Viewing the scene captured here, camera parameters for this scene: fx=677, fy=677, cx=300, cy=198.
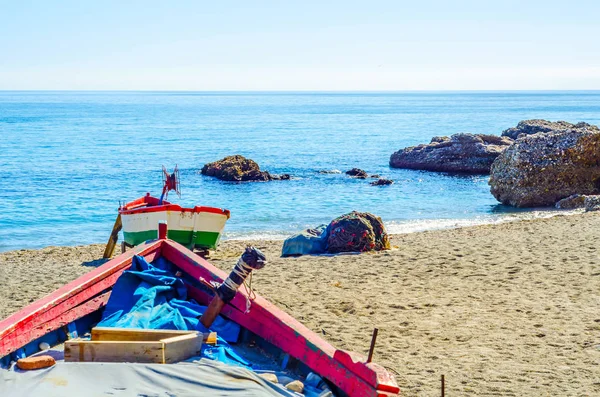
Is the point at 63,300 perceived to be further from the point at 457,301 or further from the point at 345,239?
the point at 345,239

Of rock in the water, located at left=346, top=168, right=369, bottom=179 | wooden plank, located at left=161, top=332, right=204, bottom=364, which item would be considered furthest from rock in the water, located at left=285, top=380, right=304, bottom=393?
rock in the water, located at left=346, top=168, right=369, bottom=179

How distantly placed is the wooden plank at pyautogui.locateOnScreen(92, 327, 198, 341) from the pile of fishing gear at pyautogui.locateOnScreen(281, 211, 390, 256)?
8.90m

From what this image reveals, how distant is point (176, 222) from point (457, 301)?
6706 mm

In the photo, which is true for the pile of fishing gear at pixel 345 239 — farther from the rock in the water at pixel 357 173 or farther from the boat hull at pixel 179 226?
the rock in the water at pixel 357 173

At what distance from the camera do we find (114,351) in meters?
5.66

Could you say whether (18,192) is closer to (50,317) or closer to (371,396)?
(50,317)

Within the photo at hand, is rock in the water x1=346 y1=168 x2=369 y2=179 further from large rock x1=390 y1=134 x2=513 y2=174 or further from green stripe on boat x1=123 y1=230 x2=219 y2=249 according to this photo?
green stripe on boat x1=123 y1=230 x2=219 y2=249

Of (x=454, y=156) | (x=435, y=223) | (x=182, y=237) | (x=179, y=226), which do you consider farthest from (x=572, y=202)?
(x=454, y=156)

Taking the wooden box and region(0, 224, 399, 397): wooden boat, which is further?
the wooden box

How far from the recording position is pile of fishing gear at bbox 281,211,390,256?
48.1ft

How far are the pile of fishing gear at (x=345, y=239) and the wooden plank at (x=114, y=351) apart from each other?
30.5 ft

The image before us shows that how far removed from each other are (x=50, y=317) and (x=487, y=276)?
7799mm

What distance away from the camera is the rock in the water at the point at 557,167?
78.2ft

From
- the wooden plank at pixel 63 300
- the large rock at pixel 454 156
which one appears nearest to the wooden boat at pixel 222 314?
the wooden plank at pixel 63 300
